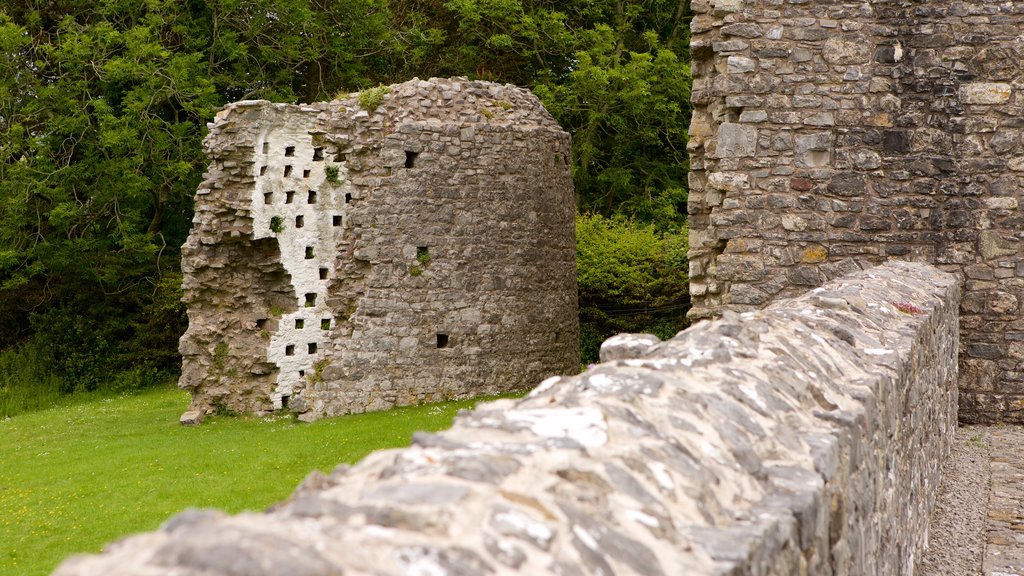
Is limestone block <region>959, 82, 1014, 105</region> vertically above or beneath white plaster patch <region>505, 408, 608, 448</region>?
above

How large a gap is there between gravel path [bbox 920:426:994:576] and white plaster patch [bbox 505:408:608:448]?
361cm

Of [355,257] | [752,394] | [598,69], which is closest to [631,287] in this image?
[598,69]

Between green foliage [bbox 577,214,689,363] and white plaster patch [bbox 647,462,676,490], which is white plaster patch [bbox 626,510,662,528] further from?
green foliage [bbox 577,214,689,363]

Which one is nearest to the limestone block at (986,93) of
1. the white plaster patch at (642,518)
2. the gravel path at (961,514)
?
the gravel path at (961,514)

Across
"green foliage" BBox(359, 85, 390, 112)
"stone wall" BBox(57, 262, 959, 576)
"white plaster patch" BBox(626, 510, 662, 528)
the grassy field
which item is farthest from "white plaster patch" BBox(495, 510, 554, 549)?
"green foliage" BBox(359, 85, 390, 112)

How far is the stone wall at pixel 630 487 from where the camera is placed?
1.58 m

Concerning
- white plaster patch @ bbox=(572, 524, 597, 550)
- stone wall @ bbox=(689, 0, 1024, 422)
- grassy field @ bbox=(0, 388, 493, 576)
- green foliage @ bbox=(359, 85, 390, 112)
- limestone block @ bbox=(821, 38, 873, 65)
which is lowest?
grassy field @ bbox=(0, 388, 493, 576)

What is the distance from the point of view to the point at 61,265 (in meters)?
20.0

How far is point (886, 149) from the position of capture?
898 centimetres

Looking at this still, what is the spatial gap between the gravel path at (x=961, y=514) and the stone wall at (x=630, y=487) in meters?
1.48

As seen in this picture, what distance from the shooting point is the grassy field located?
890cm

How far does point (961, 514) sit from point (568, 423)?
4.67m

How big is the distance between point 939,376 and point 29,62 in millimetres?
18841

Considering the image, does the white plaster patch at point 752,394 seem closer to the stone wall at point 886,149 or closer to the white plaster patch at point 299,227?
the stone wall at point 886,149
